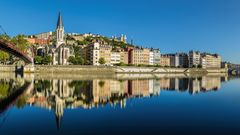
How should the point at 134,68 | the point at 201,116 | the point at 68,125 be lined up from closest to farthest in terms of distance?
the point at 68,125 → the point at 201,116 → the point at 134,68

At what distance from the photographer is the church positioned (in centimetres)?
12411

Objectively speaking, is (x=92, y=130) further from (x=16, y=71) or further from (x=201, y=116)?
(x=16, y=71)

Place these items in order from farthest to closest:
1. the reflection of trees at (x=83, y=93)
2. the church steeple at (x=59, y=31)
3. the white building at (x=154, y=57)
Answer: the white building at (x=154, y=57), the church steeple at (x=59, y=31), the reflection of trees at (x=83, y=93)

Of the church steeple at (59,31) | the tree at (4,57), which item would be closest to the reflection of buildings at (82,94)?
the tree at (4,57)

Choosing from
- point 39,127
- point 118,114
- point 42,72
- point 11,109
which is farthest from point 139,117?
point 42,72

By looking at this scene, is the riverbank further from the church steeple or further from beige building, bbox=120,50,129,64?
the church steeple

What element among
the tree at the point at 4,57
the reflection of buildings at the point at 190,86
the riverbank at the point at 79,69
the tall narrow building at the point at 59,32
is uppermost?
the tall narrow building at the point at 59,32

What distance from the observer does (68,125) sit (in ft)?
52.5

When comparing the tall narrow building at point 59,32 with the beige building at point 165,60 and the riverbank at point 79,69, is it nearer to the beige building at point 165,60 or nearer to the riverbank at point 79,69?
the riverbank at point 79,69

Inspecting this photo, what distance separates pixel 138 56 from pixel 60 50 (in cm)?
4538

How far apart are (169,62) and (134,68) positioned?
8229 cm

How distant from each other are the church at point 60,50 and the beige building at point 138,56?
34307 millimetres

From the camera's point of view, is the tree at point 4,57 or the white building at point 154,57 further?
the white building at point 154,57

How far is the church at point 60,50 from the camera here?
124 meters
